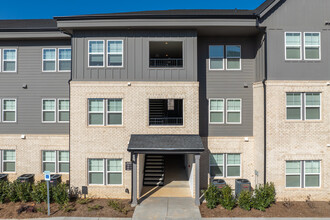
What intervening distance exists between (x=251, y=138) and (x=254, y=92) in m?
2.92

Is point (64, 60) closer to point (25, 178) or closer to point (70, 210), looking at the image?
point (25, 178)

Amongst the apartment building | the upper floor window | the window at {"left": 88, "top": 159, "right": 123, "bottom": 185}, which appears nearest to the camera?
the apartment building

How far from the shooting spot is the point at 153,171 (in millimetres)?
15812

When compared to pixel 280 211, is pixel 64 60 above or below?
above

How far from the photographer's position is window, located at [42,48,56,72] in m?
14.9

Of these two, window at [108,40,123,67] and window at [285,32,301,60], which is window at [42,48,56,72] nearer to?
window at [108,40,123,67]

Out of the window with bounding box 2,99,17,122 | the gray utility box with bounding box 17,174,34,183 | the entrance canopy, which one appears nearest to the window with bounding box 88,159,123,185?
the entrance canopy

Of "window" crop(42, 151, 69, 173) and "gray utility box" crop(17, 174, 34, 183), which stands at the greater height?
"window" crop(42, 151, 69, 173)

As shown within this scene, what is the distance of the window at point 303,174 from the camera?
12852mm

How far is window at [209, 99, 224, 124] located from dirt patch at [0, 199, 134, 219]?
7.16 meters

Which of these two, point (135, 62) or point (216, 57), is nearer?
point (135, 62)

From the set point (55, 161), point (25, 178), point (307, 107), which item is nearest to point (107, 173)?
point (55, 161)

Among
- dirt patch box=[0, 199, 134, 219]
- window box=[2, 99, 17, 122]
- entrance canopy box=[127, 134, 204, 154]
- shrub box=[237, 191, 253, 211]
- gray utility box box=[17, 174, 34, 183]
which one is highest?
window box=[2, 99, 17, 122]

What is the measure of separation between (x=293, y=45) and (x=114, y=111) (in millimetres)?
11106
